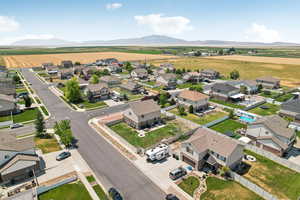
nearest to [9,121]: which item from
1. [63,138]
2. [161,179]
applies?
[63,138]

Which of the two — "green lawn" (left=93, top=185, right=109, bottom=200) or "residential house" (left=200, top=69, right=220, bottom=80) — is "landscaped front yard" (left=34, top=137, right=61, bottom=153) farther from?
"residential house" (left=200, top=69, right=220, bottom=80)

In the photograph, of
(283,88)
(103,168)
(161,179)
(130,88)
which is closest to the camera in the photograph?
(161,179)

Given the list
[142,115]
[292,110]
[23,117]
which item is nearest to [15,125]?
[23,117]

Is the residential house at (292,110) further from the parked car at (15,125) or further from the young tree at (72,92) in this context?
the parked car at (15,125)

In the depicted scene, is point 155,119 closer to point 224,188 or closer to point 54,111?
point 224,188

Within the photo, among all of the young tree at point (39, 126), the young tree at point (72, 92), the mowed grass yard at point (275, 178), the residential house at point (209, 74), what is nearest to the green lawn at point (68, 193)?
the young tree at point (39, 126)

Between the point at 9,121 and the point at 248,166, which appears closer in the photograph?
the point at 248,166

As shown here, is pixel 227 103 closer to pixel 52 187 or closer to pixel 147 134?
pixel 147 134
